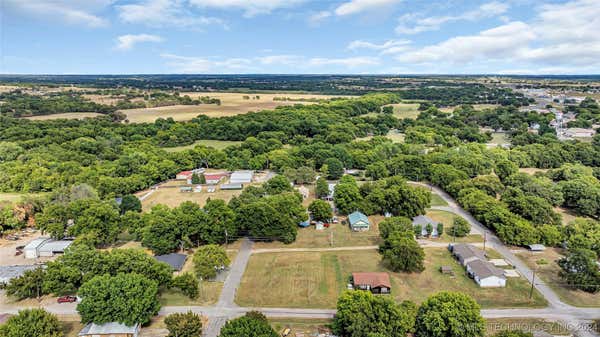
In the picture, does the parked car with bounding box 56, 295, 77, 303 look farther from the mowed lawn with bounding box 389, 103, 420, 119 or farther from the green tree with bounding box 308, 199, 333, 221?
the mowed lawn with bounding box 389, 103, 420, 119

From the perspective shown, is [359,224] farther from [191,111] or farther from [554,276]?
[191,111]

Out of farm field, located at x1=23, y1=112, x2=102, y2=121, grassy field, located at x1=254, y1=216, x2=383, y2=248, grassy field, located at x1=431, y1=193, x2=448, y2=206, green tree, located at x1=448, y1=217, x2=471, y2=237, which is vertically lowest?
grassy field, located at x1=254, y1=216, x2=383, y2=248

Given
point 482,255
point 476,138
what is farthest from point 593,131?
point 482,255

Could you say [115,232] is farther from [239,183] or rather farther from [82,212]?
[239,183]

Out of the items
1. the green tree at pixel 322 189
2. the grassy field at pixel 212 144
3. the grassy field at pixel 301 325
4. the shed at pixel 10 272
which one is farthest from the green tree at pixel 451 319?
the grassy field at pixel 212 144

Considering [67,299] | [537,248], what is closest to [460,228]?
[537,248]

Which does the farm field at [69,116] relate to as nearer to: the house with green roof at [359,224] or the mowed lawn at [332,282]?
the house with green roof at [359,224]

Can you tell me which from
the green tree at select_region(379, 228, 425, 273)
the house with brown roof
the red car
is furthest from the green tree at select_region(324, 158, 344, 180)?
the red car
